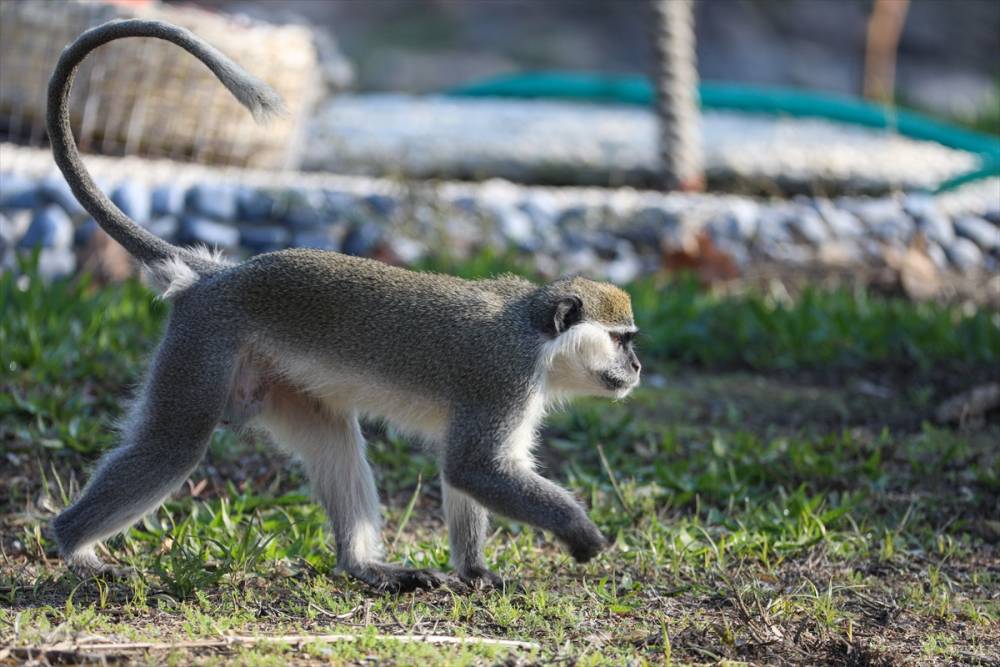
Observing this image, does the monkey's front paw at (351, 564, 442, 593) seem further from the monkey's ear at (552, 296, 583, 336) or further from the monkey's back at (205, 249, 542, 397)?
the monkey's ear at (552, 296, 583, 336)

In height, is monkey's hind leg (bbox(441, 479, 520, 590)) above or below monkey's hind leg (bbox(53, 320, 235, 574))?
below

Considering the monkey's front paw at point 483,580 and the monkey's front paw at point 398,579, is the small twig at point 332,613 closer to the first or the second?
the monkey's front paw at point 398,579

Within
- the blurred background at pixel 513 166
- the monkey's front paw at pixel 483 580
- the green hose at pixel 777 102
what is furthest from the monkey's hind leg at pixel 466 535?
the green hose at pixel 777 102

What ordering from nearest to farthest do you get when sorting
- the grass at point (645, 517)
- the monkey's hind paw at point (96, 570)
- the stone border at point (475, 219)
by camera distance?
the grass at point (645, 517) < the monkey's hind paw at point (96, 570) < the stone border at point (475, 219)

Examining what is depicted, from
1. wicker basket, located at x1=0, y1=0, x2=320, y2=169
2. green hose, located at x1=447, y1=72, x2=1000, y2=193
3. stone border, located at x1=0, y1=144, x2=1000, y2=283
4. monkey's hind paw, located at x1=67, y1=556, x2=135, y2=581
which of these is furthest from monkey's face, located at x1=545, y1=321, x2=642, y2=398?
green hose, located at x1=447, y1=72, x2=1000, y2=193

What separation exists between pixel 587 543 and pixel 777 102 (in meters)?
8.79

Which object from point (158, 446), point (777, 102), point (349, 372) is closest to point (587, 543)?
point (349, 372)

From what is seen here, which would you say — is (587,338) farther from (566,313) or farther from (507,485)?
(507,485)

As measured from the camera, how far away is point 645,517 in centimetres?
468

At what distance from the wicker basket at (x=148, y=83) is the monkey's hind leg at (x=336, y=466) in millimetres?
3514

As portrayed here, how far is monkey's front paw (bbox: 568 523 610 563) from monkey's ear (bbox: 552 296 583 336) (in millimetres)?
603

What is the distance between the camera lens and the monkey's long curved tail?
12.3 feet

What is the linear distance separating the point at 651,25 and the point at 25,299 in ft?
16.6

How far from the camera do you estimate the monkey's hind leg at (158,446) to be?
3.71m
